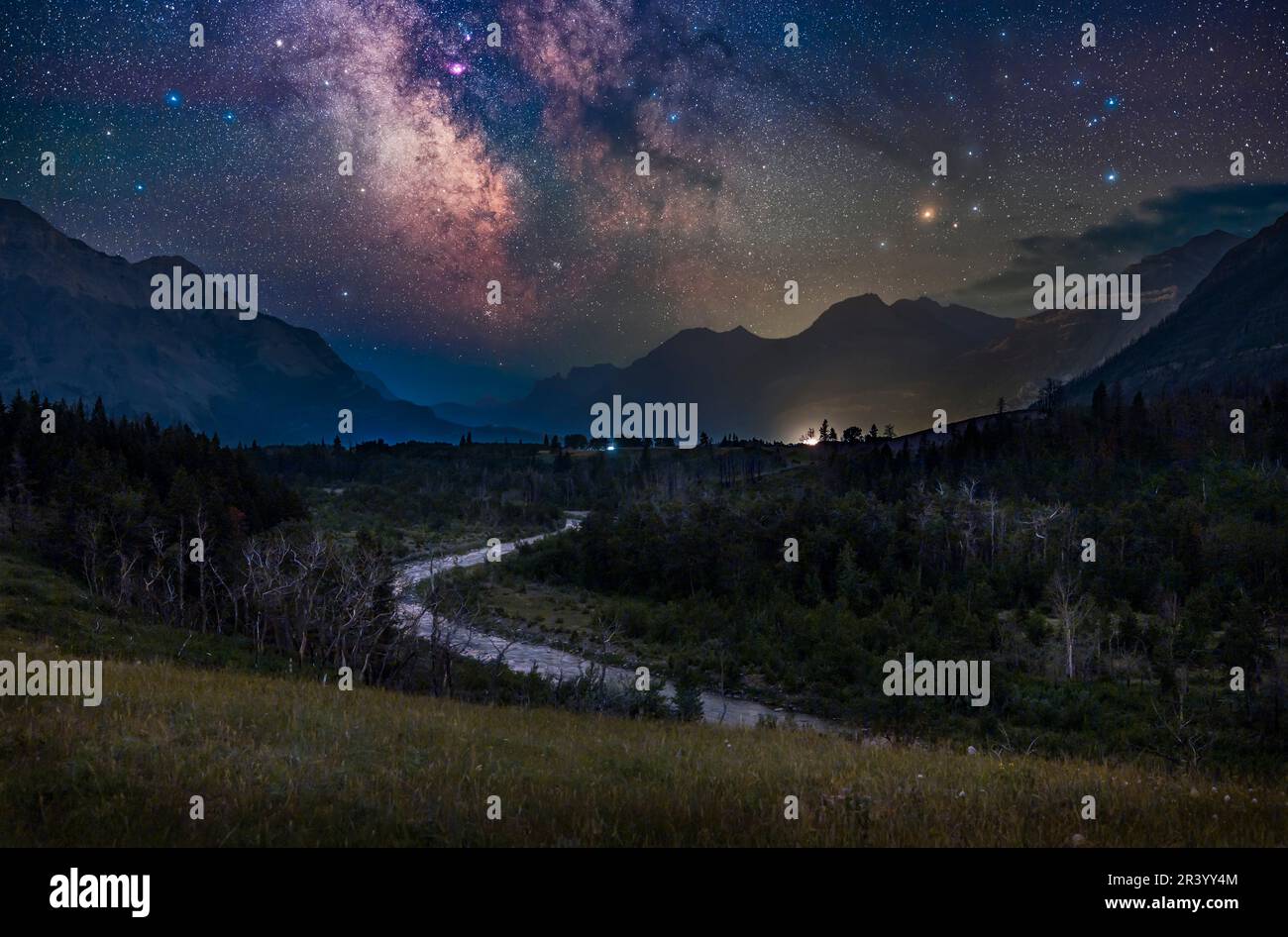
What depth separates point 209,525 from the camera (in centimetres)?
5622

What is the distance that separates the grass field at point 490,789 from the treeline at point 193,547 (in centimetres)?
1830

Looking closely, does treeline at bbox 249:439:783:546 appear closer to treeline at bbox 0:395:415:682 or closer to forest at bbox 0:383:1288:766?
forest at bbox 0:383:1288:766

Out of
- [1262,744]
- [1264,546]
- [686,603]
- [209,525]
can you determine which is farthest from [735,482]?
[1262,744]

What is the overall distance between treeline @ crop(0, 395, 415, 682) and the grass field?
1830 centimetres

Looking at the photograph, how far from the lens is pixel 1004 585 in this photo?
64.1 m

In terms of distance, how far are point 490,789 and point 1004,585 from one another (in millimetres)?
65869

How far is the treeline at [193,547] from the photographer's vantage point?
34.5 meters

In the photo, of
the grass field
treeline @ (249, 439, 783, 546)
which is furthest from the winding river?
treeline @ (249, 439, 783, 546)

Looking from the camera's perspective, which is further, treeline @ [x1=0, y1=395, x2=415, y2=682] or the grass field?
treeline @ [x1=0, y1=395, x2=415, y2=682]

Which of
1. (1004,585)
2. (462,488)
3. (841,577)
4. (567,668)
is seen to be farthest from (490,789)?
(462,488)

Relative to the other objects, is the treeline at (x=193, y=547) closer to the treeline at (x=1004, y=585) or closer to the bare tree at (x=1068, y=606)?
the treeline at (x=1004, y=585)

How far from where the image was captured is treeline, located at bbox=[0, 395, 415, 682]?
34.5 meters

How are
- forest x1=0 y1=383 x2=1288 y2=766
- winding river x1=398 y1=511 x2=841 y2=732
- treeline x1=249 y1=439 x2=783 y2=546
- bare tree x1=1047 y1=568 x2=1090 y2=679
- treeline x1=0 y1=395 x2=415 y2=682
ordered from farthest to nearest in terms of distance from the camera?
1. treeline x1=249 y1=439 x2=783 y2=546
2. bare tree x1=1047 y1=568 x2=1090 y2=679
3. winding river x1=398 y1=511 x2=841 y2=732
4. forest x1=0 y1=383 x2=1288 y2=766
5. treeline x1=0 y1=395 x2=415 y2=682
